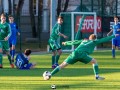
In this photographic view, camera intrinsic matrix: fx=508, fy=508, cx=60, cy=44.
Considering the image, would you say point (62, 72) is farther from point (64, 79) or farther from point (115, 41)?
point (115, 41)

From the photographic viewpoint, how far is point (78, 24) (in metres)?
30.2

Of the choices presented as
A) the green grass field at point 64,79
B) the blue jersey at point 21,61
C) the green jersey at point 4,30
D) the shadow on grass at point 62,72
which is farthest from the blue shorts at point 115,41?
the blue jersey at point 21,61

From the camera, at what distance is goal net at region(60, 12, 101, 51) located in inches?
1169

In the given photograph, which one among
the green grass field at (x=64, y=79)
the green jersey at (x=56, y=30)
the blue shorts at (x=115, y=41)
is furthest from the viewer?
the blue shorts at (x=115, y=41)

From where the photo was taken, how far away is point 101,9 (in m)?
33.3

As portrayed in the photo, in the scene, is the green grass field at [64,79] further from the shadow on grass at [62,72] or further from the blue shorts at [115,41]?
the blue shorts at [115,41]

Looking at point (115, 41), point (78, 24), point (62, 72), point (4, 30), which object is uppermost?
point (4, 30)

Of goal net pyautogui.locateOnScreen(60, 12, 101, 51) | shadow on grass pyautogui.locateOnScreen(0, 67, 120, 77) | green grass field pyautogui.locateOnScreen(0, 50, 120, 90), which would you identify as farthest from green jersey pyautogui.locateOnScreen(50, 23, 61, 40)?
goal net pyautogui.locateOnScreen(60, 12, 101, 51)

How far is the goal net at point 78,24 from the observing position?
29688 millimetres

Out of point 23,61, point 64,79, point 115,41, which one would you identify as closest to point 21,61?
point 23,61

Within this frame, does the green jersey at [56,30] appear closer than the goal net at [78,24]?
Yes

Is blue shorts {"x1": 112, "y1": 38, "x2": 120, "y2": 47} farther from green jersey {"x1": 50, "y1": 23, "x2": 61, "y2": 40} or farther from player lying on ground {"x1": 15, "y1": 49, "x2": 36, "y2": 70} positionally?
player lying on ground {"x1": 15, "y1": 49, "x2": 36, "y2": 70}

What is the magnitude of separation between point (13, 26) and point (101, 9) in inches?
483

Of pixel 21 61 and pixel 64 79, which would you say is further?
pixel 21 61
